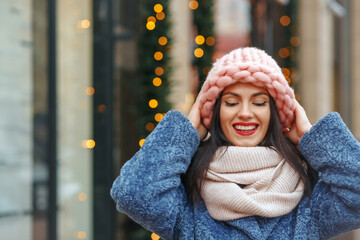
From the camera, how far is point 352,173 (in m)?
1.85

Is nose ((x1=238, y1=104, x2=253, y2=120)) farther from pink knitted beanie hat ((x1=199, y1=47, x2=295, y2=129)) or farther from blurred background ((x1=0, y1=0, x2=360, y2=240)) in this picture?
blurred background ((x1=0, y1=0, x2=360, y2=240))

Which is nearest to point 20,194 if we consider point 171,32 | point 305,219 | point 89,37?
point 89,37

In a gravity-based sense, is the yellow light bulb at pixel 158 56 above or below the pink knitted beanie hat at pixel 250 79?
above

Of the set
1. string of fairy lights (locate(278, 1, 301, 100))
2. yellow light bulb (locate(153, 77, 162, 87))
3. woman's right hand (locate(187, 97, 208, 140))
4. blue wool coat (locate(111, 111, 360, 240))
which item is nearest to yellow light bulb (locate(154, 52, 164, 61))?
yellow light bulb (locate(153, 77, 162, 87))

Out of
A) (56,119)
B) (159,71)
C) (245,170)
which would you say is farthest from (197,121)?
(159,71)

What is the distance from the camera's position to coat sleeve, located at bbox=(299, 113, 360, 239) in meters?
1.85

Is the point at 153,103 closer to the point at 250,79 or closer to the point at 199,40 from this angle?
the point at 199,40

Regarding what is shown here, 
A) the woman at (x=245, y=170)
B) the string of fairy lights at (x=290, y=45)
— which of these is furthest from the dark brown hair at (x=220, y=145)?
the string of fairy lights at (x=290, y=45)

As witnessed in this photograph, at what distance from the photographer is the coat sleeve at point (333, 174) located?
1850 mm

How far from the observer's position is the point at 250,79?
6.40 feet

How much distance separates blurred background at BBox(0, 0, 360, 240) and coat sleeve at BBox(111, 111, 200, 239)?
6.50 feet

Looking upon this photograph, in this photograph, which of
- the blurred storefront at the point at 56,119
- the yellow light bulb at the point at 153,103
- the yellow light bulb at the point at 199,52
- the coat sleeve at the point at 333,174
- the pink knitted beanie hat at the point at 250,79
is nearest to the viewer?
the coat sleeve at the point at 333,174

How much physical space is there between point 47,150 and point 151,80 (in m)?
1.26

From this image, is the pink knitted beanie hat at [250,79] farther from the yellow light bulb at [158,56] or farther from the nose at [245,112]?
the yellow light bulb at [158,56]
